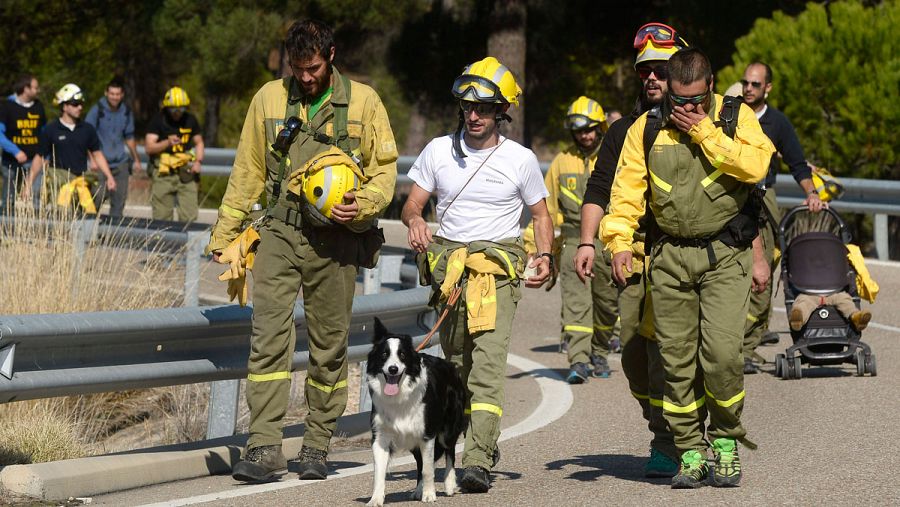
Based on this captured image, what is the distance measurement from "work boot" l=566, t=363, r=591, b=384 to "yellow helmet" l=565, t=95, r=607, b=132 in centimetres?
179

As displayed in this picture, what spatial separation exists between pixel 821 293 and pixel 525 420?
107 inches

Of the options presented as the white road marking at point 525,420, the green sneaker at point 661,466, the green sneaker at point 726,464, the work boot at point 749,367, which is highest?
the green sneaker at point 726,464

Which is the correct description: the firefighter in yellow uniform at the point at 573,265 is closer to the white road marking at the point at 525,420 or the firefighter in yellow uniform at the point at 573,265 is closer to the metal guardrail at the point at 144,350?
the white road marking at the point at 525,420

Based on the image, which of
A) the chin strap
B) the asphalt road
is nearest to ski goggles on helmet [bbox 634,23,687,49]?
the chin strap

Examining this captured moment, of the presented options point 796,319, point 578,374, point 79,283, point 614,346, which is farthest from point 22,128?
point 796,319

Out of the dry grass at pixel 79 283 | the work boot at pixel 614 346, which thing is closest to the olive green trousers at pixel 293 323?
the dry grass at pixel 79 283

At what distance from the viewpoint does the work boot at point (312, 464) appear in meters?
8.05

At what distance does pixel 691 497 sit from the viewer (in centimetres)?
746

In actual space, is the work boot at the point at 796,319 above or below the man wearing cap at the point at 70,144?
below

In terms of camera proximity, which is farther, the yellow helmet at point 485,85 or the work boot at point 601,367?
the work boot at point 601,367

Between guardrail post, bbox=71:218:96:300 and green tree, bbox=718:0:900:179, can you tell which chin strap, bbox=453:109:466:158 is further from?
green tree, bbox=718:0:900:179

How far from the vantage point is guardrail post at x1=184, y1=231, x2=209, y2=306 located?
507 inches

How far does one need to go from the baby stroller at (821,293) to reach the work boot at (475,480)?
442cm

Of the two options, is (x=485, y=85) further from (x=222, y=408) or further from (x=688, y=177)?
(x=222, y=408)
